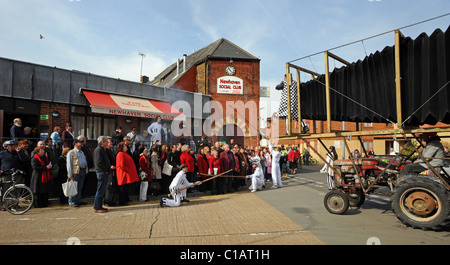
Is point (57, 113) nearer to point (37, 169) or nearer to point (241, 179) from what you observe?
point (37, 169)

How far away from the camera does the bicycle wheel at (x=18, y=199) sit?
6.59m

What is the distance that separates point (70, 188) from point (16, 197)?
121cm

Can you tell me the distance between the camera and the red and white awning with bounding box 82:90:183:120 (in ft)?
44.7

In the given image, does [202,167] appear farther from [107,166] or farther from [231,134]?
[231,134]

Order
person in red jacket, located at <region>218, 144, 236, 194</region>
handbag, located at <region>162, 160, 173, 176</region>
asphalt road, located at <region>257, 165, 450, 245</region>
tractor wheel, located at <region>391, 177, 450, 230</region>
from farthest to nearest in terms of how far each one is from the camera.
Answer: person in red jacket, located at <region>218, 144, 236, 194</region> → handbag, located at <region>162, 160, 173, 176</region> → tractor wheel, located at <region>391, 177, 450, 230</region> → asphalt road, located at <region>257, 165, 450, 245</region>

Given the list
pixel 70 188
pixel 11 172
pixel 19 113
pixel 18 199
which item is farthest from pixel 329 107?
pixel 19 113

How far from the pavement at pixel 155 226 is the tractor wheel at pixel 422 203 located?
78.1 inches

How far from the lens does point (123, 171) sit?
7.72 m

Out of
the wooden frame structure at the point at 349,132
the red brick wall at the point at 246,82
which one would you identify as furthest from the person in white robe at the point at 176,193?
the red brick wall at the point at 246,82

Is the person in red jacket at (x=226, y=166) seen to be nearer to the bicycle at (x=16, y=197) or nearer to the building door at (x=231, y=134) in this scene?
the bicycle at (x=16, y=197)

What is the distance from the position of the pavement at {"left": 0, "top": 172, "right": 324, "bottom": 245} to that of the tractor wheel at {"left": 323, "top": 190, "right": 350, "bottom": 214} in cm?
120

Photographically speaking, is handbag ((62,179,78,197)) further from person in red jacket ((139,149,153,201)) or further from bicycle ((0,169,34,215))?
person in red jacket ((139,149,153,201))

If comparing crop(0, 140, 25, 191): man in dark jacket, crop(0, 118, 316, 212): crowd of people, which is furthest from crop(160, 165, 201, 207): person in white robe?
crop(0, 140, 25, 191): man in dark jacket
